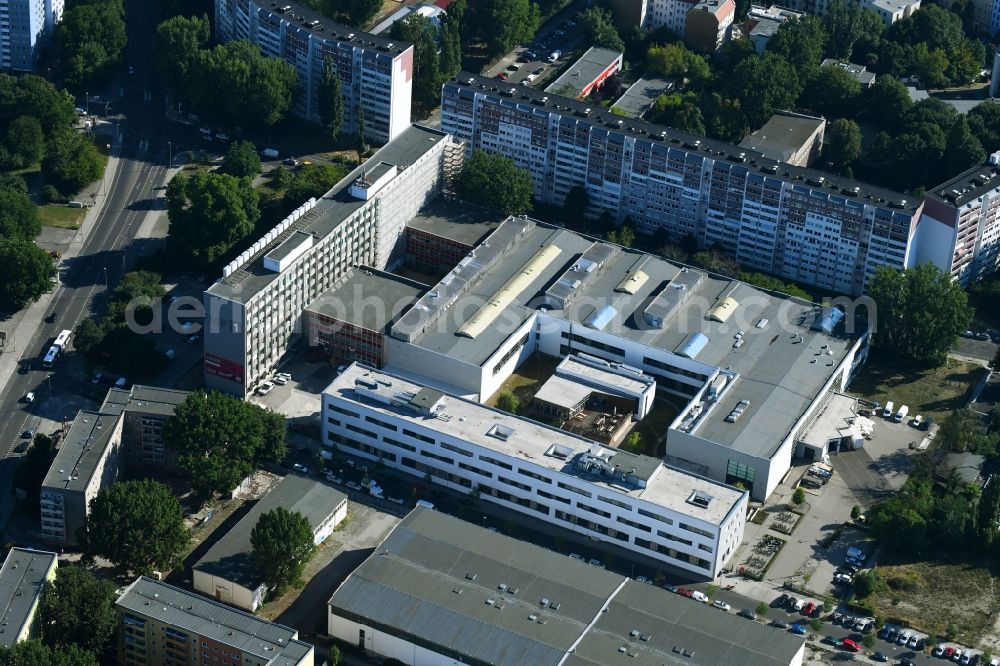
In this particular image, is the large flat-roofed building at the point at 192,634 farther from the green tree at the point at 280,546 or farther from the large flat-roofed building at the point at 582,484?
the large flat-roofed building at the point at 582,484

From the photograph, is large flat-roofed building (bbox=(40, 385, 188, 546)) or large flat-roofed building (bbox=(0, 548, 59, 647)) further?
large flat-roofed building (bbox=(40, 385, 188, 546))

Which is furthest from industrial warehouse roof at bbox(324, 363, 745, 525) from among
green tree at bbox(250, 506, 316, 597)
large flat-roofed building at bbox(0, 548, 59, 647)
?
large flat-roofed building at bbox(0, 548, 59, 647)

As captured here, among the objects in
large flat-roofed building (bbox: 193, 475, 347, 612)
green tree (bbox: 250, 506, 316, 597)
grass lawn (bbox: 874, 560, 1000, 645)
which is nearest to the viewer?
green tree (bbox: 250, 506, 316, 597)

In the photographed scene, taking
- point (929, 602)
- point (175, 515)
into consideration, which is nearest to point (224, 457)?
point (175, 515)

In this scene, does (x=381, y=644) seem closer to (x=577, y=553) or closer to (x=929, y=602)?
(x=577, y=553)

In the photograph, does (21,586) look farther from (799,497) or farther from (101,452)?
(799,497)

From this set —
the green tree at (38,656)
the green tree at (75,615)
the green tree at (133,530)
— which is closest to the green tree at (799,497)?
the green tree at (133,530)

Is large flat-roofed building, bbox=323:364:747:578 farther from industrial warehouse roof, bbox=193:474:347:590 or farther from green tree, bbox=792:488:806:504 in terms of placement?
industrial warehouse roof, bbox=193:474:347:590
